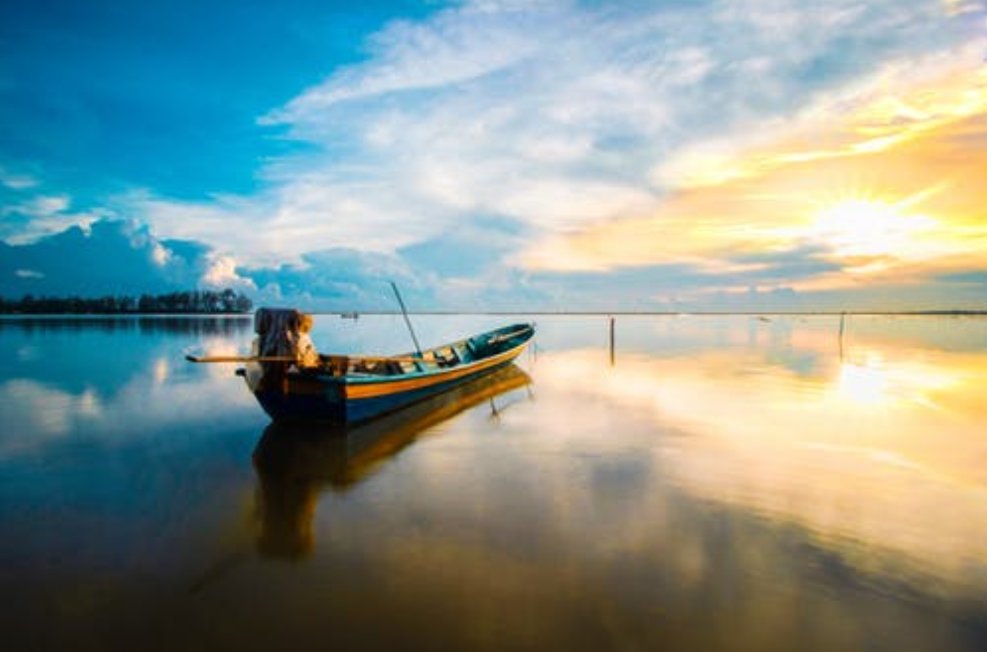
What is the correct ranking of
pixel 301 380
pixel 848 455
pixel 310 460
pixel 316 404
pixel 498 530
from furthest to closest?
pixel 316 404 → pixel 301 380 → pixel 848 455 → pixel 310 460 → pixel 498 530

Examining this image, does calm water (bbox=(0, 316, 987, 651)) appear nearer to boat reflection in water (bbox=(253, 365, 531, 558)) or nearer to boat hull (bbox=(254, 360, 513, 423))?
boat reflection in water (bbox=(253, 365, 531, 558))

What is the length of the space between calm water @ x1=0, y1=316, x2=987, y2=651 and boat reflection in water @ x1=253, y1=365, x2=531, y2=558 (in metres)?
0.06

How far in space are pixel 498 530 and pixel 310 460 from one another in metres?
5.37

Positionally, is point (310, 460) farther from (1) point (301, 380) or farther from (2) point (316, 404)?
(1) point (301, 380)

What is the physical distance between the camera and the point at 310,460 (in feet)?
35.2

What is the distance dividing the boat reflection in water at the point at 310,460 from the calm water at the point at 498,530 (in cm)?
6

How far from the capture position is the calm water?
497cm

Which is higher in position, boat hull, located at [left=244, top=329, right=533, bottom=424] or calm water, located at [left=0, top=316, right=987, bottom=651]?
boat hull, located at [left=244, top=329, right=533, bottom=424]

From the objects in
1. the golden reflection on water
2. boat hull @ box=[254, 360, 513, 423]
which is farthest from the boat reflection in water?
the golden reflection on water

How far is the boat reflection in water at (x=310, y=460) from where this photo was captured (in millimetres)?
7195

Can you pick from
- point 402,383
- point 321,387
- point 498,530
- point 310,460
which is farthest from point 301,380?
point 498,530

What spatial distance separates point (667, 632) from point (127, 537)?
22.8ft

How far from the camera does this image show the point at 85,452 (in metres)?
11.1

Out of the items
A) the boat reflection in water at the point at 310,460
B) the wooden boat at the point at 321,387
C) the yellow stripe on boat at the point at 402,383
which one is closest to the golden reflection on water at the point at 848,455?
the yellow stripe on boat at the point at 402,383
